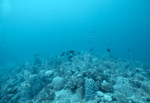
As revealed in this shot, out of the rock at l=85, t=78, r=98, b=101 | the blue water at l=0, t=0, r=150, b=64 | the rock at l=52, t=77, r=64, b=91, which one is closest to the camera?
the rock at l=85, t=78, r=98, b=101

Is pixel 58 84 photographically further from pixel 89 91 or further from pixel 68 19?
pixel 68 19

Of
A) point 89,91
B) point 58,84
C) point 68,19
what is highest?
point 68,19

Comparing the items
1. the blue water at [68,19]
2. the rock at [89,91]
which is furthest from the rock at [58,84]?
the blue water at [68,19]

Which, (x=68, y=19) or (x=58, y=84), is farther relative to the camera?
(x=68, y=19)

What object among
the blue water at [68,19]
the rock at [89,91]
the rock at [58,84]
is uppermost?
the blue water at [68,19]

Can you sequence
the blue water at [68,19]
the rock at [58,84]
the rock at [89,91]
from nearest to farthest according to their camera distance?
the rock at [89,91] → the rock at [58,84] → the blue water at [68,19]

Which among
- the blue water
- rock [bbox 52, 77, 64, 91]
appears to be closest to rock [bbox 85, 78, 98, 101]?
rock [bbox 52, 77, 64, 91]

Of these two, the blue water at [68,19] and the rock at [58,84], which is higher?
the blue water at [68,19]

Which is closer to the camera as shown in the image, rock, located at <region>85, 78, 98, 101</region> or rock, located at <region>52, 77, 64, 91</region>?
rock, located at <region>85, 78, 98, 101</region>

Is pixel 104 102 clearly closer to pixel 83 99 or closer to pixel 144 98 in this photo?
pixel 83 99

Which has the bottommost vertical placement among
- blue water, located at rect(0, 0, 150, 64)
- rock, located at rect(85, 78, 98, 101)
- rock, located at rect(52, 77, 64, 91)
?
rock, located at rect(85, 78, 98, 101)

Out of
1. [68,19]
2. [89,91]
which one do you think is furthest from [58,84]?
[68,19]

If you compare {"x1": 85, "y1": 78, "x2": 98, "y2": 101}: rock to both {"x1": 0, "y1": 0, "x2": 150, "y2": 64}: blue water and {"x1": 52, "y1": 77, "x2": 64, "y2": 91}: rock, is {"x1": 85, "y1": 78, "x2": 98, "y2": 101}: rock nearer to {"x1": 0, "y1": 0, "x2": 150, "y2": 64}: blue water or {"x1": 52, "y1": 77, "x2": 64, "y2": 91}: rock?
{"x1": 52, "y1": 77, "x2": 64, "y2": 91}: rock

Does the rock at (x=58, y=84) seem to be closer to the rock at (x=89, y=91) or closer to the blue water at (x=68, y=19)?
the rock at (x=89, y=91)
